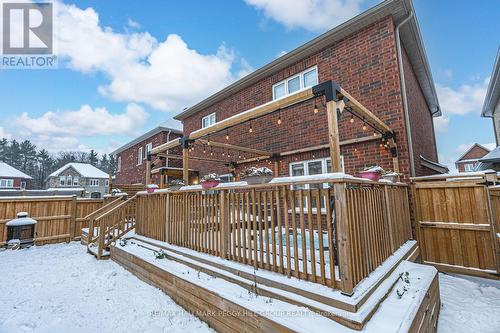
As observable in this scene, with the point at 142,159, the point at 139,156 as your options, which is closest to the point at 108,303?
the point at 142,159

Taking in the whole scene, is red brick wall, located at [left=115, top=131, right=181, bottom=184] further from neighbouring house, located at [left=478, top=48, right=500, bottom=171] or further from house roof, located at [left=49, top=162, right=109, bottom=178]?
house roof, located at [left=49, top=162, right=109, bottom=178]

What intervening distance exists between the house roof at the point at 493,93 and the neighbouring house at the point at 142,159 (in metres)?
14.8

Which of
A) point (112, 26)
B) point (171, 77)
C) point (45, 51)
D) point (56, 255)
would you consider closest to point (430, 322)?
point (56, 255)

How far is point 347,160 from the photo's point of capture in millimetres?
6430

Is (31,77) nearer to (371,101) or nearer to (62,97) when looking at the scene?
(62,97)

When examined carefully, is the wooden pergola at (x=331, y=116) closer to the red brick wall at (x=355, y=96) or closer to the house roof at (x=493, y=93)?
the red brick wall at (x=355, y=96)

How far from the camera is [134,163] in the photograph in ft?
62.3

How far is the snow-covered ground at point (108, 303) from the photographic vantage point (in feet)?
10.3

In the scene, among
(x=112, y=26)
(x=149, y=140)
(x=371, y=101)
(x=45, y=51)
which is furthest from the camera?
(x=149, y=140)

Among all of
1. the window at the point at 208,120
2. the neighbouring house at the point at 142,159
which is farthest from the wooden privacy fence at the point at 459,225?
the neighbouring house at the point at 142,159

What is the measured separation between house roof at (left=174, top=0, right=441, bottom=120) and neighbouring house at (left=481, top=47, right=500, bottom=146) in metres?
1.87

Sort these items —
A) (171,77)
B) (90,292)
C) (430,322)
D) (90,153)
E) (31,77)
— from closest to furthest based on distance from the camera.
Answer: (430,322) → (90,292) → (31,77) → (171,77) → (90,153)

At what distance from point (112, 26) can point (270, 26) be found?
8759 mm

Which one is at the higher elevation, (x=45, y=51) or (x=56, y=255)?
(x=45, y=51)
